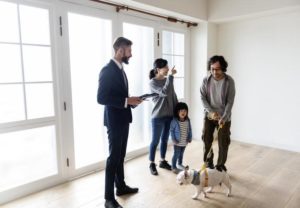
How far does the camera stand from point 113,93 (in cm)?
207

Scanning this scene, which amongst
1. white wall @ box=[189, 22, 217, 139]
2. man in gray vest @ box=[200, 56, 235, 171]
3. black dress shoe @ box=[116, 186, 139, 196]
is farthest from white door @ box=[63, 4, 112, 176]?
white wall @ box=[189, 22, 217, 139]

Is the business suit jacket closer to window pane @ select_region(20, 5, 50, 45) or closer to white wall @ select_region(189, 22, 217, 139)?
window pane @ select_region(20, 5, 50, 45)

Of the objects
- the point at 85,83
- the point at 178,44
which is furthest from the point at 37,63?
the point at 178,44

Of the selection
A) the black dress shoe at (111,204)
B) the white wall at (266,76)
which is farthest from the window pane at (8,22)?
the white wall at (266,76)

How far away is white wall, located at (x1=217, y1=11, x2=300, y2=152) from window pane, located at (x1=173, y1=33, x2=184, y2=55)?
70 cm

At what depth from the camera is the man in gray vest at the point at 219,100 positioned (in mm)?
2686

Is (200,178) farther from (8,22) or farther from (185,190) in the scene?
(8,22)

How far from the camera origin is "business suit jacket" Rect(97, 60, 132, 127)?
80.7 inches

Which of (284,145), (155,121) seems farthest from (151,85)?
(284,145)

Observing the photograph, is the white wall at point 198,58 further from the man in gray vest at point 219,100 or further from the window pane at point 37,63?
the window pane at point 37,63

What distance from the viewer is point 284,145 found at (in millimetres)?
3936

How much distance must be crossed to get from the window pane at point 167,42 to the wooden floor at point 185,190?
1801 millimetres

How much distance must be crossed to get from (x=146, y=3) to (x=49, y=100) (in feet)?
5.46

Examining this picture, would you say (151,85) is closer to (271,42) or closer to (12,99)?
(12,99)
